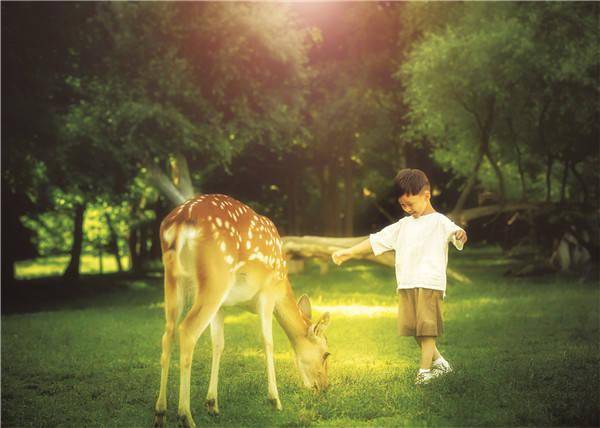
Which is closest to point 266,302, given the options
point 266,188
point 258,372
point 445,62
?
point 258,372

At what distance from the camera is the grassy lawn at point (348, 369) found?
662 centimetres

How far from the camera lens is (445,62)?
68.0ft

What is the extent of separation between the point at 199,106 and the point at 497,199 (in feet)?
30.2

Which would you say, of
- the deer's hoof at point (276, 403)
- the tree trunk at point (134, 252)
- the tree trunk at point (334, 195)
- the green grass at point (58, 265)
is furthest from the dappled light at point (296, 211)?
the green grass at point (58, 265)

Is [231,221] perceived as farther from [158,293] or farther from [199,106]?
[158,293]

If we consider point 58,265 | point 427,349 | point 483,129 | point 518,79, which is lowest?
point 58,265

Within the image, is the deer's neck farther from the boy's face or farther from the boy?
the boy's face

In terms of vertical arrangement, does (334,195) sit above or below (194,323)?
above

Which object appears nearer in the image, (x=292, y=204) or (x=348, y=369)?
(x=348, y=369)

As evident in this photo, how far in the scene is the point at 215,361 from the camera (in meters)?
6.96

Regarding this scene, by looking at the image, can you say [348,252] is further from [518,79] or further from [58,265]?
[58,265]

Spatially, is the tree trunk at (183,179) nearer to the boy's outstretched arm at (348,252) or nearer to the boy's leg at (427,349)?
the boy's outstretched arm at (348,252)

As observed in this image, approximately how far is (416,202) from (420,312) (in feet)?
3.38

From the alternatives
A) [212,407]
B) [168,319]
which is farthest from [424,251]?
[168,319]
